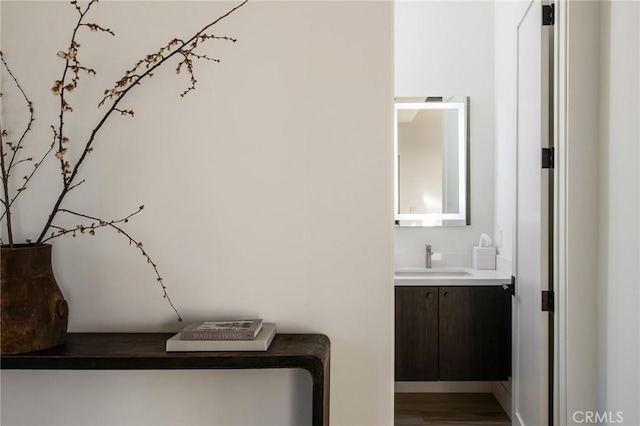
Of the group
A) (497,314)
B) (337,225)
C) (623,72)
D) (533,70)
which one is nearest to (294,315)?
(337,225)

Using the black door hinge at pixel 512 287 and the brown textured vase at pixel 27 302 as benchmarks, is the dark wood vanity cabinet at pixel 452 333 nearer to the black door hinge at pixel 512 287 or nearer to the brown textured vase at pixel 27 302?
the black door hinge at pixel 512 287

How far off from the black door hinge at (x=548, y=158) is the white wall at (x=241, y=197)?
0.98 m

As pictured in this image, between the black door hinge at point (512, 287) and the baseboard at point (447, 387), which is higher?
the black door hinge at point (512, 287)

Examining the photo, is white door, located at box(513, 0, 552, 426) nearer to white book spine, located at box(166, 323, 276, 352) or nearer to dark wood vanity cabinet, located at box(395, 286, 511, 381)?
dark wood vanity cabinet, located at box(395, 286, 511, 381)

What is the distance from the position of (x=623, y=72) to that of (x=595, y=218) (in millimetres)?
485

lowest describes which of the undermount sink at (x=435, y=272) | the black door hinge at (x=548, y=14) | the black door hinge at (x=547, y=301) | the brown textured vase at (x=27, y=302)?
the undermount sink at (x=435, y=272)

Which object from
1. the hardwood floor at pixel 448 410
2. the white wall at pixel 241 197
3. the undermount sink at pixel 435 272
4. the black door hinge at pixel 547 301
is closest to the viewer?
the white wall at pixel 241 197

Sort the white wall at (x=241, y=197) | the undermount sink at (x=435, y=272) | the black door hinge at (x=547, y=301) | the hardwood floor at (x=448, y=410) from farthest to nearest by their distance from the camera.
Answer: the undermount sink at (x=435, y=272) < the hardwood floor at (x=448, y=410) < the black door hinge at (x=547, y=301) < the white wall at (x=241, y=197)

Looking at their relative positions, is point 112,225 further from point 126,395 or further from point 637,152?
point 637,152

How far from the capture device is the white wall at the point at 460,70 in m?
3.41

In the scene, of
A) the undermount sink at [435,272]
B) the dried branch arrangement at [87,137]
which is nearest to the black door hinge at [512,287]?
the undermount sink at [435,272]

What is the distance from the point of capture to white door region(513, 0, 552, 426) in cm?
202

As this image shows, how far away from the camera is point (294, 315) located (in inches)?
54.8

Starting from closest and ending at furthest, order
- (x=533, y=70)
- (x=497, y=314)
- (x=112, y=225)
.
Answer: (x=112, y=225), (x=533, y=70), (x=497, y=314)
